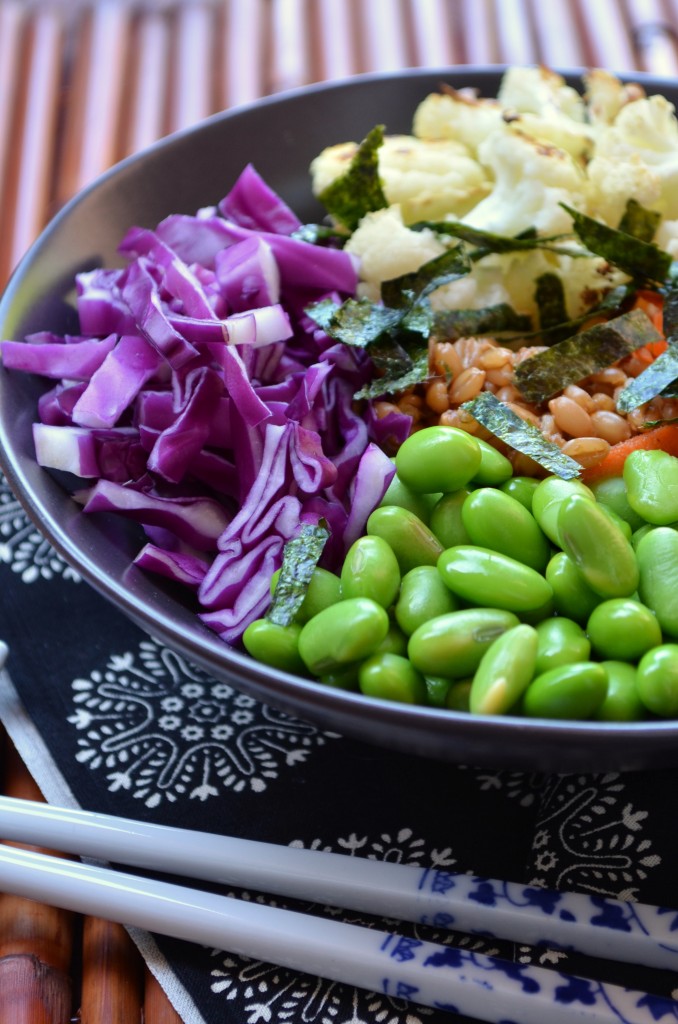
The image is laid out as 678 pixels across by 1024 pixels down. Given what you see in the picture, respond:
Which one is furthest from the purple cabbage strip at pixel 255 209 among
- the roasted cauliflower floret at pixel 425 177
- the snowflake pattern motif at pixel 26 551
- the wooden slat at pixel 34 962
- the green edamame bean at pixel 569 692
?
the wooden slat at pixel 34 962

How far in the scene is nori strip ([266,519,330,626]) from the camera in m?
1.59

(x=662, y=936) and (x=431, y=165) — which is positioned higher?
(x=431, y=165)

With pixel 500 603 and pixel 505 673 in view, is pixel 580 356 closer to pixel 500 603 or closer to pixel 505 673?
pixel 500 603

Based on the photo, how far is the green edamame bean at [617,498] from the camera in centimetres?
172

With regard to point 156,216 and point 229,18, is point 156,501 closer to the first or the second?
point 156,216

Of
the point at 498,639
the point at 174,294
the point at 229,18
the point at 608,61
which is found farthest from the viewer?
the point at 229,18

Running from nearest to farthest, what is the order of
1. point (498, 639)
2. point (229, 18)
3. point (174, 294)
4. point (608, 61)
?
point (498, 639) < point (174, 294) < point (608, 61) < point (229, 18)

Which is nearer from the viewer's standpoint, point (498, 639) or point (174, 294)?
point (498, 639)

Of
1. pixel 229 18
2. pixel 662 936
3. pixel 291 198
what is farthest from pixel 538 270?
pixel 229 18

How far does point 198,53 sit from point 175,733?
262 centimetres

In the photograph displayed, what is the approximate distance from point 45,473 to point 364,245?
868mm

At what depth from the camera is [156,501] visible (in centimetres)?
186

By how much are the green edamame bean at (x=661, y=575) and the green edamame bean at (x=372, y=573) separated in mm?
368

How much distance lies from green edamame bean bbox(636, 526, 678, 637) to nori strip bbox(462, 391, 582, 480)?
0.79 feet
